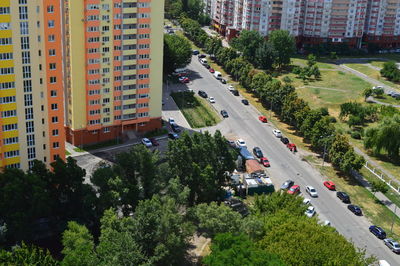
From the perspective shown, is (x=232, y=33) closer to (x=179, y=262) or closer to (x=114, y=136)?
(x=114, y=136)

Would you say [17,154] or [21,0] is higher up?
[21,0]

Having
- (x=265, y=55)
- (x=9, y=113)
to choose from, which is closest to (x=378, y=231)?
(x=9, y=113)

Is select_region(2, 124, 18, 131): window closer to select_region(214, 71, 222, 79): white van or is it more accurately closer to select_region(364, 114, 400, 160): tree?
select_region(364, 114, 400, 160): tree

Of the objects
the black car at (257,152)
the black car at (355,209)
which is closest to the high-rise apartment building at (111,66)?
the black car at (257,152)

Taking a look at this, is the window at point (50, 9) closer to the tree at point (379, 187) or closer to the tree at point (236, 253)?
the tree at point (236, 253)

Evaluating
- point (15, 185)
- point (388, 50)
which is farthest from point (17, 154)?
point (388, 50)

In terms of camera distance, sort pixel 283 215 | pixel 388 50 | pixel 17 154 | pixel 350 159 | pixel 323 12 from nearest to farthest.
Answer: pixel 283 215 < pixel 17 154 < pixel 350 159 < pixel 323 12 < pixel 388 50

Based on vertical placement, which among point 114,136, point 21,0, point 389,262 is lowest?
point 389,262
